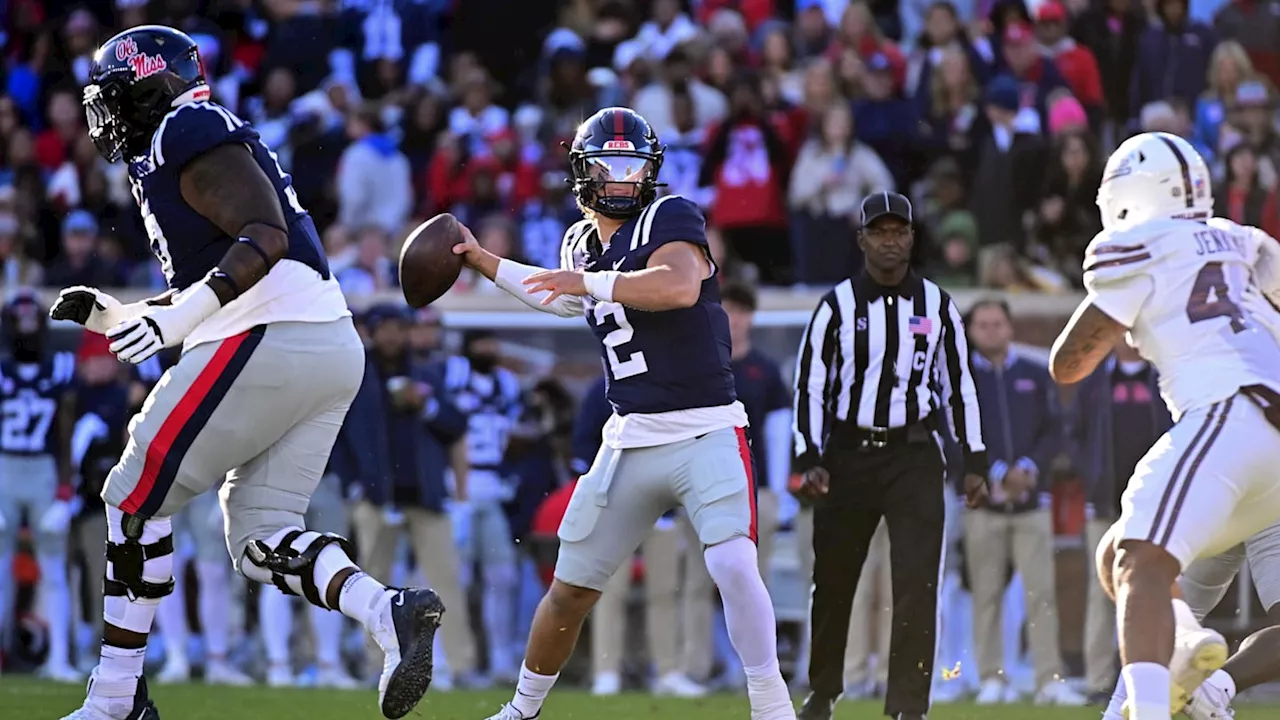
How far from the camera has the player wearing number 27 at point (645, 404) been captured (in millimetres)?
5605

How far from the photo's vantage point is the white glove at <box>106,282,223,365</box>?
5.38 metres

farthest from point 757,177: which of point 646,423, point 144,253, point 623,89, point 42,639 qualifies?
point 646,423

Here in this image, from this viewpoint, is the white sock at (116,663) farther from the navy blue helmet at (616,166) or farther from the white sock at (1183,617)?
the white sock at (1183,617)

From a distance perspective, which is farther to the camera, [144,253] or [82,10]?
[82,10]

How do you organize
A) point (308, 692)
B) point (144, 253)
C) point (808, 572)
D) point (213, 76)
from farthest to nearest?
1. point (213, 76)
2. point (144, 253)
3. point (808, 572)
4. point (308, 692)

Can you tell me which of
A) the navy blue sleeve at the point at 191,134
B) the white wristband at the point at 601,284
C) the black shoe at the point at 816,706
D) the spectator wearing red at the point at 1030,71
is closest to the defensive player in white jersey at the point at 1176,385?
the white wristband at the point at 601,284

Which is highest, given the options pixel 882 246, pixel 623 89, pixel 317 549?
pixel 623 89

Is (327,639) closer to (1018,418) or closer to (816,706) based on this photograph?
(816,706)

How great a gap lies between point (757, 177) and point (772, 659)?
6260 millimetres

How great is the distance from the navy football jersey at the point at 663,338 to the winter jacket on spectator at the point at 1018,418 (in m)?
4.07

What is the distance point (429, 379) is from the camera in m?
10.3

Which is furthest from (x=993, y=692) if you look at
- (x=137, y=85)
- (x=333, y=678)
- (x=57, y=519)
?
(x=137, y=85)

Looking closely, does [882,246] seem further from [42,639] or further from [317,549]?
[42,639]

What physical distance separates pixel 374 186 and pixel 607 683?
4.14 m
